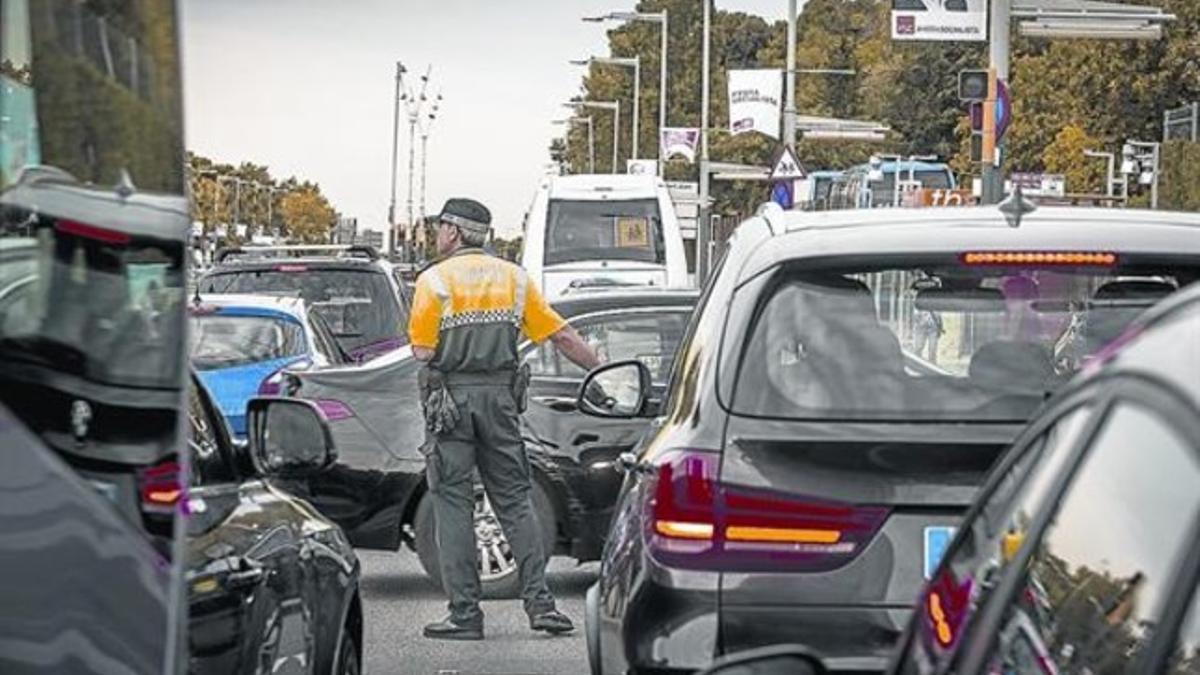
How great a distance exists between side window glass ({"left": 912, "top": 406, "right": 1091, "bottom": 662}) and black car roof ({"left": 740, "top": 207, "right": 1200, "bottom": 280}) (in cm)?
230

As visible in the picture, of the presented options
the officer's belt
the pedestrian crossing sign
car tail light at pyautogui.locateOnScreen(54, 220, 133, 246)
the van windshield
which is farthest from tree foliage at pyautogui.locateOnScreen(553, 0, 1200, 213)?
car tail light at pyautogui.locateOnScreen(54, 220, 133, 246)

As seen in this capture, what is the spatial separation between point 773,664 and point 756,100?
42748 millimetres

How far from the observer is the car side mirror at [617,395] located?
8.34 meters

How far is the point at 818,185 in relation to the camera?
65.1 metres

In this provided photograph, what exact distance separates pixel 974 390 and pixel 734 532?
65cm

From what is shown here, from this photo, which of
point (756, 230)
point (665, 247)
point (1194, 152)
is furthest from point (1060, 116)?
point (756, 230)

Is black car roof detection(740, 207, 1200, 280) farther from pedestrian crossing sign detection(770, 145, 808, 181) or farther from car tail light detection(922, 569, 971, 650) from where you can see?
pedestrian crossing sign detection(770, 145, 808, 181)

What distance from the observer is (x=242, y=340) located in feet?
51.1

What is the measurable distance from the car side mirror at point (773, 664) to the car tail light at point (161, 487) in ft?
2.95

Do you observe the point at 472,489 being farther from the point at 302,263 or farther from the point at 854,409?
the point at 302,263

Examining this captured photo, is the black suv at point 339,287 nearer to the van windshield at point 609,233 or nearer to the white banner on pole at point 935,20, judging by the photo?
the white banner on pole at point 935,20

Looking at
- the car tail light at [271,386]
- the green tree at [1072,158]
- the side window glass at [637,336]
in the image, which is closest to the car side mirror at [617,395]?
the side window glass at [637,336]

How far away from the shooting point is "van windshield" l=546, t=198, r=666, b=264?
1281 inches

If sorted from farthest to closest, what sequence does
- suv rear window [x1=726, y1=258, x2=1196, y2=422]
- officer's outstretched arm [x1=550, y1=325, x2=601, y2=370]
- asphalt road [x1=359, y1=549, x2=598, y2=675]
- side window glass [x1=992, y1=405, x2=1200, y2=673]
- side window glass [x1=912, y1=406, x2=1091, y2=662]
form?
1. officer's outstretched arm [x1=550, y1=325, x2=601, y2=370]
2. asphalt road [x1=359, y1=549, x2=598, y2=675]
3. suv rear window [x1=726, y1=258, x2=1196, y2=422]
4. side window glass [x1=912, y1=406, x2=1091, y2=662]
5. side window glass [x1=992, y1=405, x2=1200, y2=673]
